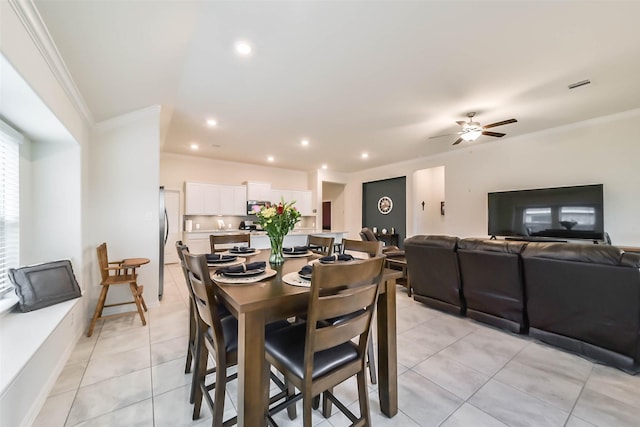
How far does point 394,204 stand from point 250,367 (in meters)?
6.92

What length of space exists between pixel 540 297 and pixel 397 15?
275cm

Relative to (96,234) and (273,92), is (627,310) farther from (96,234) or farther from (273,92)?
(96,234)

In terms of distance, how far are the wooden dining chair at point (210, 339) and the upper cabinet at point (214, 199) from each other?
5335mm

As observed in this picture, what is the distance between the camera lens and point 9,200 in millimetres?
2098

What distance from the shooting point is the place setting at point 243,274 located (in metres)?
1.42

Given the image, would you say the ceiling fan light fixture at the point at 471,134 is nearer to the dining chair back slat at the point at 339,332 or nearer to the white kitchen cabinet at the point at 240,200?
the dining chair back slat at the point at 339,332

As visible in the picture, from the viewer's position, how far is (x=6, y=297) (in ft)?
6.46

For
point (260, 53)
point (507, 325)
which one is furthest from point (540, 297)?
point (260, 53)

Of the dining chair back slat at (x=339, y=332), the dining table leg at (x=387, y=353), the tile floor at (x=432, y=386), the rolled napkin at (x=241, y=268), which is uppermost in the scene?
the rolled napkin at (x=241, y=268)

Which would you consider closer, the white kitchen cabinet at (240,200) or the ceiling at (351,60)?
the ceiling at (351,60)

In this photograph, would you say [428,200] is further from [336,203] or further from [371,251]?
[371,251]

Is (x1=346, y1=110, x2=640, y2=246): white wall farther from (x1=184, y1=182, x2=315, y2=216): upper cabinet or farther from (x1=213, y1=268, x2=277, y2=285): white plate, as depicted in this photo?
(x1=213, y1=268, x2=277, y2=285): white plate

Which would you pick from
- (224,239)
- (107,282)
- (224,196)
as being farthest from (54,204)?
(224,196)

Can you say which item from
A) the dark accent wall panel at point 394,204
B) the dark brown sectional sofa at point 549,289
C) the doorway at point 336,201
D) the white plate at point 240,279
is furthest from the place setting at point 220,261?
the doorway at point 336,201
